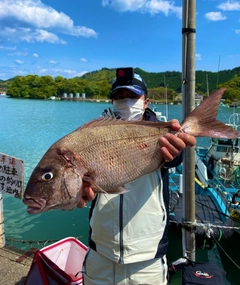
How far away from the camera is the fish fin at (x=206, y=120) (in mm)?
2072

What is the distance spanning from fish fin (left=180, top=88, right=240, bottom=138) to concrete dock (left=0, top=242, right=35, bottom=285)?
3042 mm

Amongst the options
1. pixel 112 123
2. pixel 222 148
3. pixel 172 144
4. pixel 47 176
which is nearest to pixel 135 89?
pixel 112 123

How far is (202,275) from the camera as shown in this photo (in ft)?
10.3

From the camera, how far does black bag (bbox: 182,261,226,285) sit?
3.05 m

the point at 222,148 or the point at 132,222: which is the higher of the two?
the point at 132,222

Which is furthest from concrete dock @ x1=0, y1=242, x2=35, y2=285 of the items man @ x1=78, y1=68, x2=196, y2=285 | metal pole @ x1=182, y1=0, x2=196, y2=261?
metal pole @ x1=182, y1=0, x2=196, y2=261

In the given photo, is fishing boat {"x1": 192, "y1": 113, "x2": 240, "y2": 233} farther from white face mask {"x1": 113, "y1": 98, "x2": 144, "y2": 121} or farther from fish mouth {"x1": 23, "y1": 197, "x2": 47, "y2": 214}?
fish mouth {"x1": 23, "y1": 197, "x2": 47, "y2": 214}

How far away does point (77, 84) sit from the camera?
121625mm

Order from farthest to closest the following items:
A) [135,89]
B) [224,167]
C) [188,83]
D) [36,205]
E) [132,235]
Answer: [224,167]
[188,83]
[135,89]
[132,235]
[36,205]

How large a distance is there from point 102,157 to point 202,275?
7.07 feet

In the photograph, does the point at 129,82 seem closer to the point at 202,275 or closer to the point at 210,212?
the point at 202,275

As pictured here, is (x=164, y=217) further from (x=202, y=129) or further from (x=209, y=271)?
(x=209, y=271)

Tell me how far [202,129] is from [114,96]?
3.00ft

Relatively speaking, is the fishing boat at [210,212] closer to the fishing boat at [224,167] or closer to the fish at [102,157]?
the fishing boat at [224,167]
